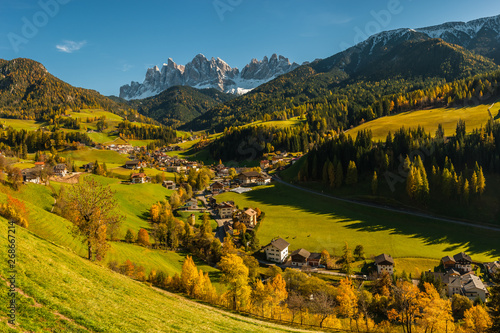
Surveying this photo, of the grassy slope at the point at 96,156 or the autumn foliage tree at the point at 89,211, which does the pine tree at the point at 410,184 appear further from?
the grassy slope at the point at 96,156

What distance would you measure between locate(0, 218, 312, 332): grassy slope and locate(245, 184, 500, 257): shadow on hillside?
68.4 m

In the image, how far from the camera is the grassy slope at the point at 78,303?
12398 millimetres

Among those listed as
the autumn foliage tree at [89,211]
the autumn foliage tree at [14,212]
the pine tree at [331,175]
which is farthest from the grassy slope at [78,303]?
the pine tree at [331,175]

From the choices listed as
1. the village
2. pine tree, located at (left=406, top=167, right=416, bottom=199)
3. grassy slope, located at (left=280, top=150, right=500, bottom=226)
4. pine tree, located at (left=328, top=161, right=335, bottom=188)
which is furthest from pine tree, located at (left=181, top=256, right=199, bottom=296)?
pine tree, located at (left=328, top=161, right=335, bottom=188)

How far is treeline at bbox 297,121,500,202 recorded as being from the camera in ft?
281

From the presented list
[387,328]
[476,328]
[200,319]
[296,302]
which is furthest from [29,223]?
[476,328]

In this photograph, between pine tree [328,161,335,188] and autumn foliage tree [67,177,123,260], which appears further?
pine tree [328,161,335,188]

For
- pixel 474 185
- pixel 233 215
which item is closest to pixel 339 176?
pixel 474 185

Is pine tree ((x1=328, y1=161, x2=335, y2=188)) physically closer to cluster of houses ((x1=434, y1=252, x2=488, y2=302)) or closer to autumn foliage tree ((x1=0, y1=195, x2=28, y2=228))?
cluster of houses ((x1=434, y1=252, x2=488, y2=302))

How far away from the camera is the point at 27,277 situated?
15203mm

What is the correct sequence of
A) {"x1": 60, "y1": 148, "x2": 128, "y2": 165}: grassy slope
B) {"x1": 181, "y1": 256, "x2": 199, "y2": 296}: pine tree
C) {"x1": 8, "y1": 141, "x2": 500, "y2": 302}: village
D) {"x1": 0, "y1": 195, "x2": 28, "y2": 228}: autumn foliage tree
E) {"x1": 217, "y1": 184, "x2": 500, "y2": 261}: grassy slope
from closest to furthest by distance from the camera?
{"x1": 181, "y1": 256, "x2": 199, "y2": 296}: pine tree
{"x1": 0, "y1": 195, "x2": 28, "y2": 228}: autumn foliage tree
{"x1": 8, "y1": 141, "x2": 500, "y2": 302}: village
{"x1": 217, "y1": 184, "x2": 500, "y2": 261}: grassy slope
{"x1": 60, "y1": 148, "x2": 128, "y2": 165}: grassy slope

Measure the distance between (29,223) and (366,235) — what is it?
259 feet

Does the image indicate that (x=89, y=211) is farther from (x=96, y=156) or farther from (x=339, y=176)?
(x=96, y=156)

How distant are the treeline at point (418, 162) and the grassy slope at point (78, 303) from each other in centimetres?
9202
